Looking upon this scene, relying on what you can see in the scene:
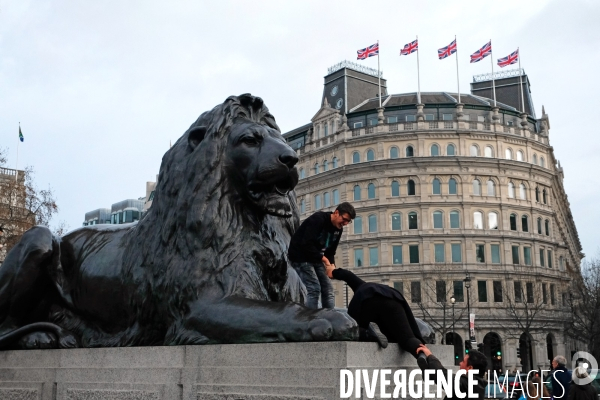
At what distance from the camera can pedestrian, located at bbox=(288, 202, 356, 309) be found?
4.87m

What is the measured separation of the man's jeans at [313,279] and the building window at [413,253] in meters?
52.0

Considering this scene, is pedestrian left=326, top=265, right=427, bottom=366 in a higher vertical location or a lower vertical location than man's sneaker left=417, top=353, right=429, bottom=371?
higher

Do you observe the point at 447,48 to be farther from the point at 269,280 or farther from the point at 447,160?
the point at 269,280

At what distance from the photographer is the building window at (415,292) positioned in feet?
178

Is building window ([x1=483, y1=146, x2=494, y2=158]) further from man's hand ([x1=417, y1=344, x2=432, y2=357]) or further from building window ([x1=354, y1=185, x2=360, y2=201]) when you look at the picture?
man's hand ([x1=417, y1=344, x2=432, y2=357])

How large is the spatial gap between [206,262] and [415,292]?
51981 mm

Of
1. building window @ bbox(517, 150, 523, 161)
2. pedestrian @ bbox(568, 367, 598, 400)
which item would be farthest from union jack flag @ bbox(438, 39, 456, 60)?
pedestrian @ bbox(568, 367, 598, 400)

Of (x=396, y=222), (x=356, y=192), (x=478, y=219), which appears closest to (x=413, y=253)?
(x=396, y=222)

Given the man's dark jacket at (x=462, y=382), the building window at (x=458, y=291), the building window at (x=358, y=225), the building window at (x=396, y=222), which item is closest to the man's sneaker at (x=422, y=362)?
the man's dark jacket at (x=462, y=382)

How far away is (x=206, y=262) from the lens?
14.8ft

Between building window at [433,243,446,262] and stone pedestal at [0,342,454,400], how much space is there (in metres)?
52.4

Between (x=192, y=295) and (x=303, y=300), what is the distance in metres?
1.01

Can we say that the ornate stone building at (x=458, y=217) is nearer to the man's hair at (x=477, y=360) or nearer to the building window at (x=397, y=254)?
the building window at (x=397, y=254)

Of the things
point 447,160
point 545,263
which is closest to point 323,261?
point 447,160
